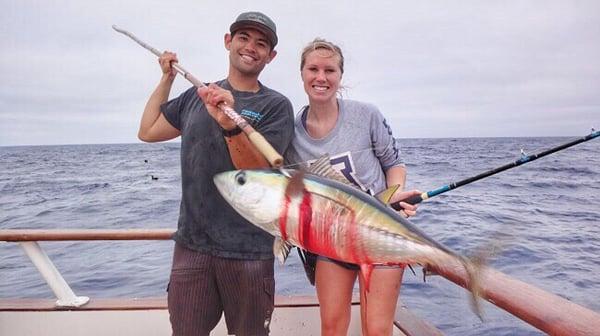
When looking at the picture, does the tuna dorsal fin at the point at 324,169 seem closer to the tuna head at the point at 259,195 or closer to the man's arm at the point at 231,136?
the tuna head at the point at 259,195

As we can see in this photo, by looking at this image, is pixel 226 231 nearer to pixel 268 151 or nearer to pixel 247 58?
pixel 268 151

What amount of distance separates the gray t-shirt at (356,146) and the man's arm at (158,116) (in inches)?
30.7

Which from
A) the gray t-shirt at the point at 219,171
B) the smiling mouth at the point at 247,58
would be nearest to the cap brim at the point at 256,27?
the smiling mouth at the point at 247,58

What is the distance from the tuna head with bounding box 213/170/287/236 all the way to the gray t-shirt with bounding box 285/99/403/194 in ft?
2.74

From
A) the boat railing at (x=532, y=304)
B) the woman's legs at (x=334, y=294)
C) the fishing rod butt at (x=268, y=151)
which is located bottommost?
the woman's legs at (x=334, y=294)

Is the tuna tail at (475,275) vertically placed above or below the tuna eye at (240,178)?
below

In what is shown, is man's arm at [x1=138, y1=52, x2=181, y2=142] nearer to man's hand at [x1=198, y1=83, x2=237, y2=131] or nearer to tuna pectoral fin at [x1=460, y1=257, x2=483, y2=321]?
man's hand at [x1=198, y1=83, x2=237, y2=131]

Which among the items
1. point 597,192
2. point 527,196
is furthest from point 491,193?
→ point 597,192

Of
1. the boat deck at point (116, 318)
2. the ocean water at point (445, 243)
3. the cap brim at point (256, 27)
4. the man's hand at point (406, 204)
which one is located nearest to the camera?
the man's hand at point (406, 204)

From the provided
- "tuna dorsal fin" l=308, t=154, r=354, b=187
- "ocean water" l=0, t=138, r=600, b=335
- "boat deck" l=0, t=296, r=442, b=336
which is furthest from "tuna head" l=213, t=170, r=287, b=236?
"boat deck" l=0, t=296, r=442, b=336

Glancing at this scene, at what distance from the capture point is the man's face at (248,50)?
248 centimetres

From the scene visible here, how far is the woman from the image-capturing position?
2504 millimetres

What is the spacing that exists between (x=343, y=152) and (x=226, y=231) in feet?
2.65

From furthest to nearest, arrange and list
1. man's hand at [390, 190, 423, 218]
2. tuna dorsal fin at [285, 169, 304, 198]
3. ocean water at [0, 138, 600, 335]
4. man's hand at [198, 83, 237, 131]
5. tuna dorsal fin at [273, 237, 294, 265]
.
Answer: ocean water at [0, 138, 600, 335] → man's hand at [390, 190, 423, 218] → man's hand at [198, 83, 237, 131] → tuna dorsal fin at [273, 237, 294, 265] → tuna dorsal fin at [285, 169, 304, 198]
